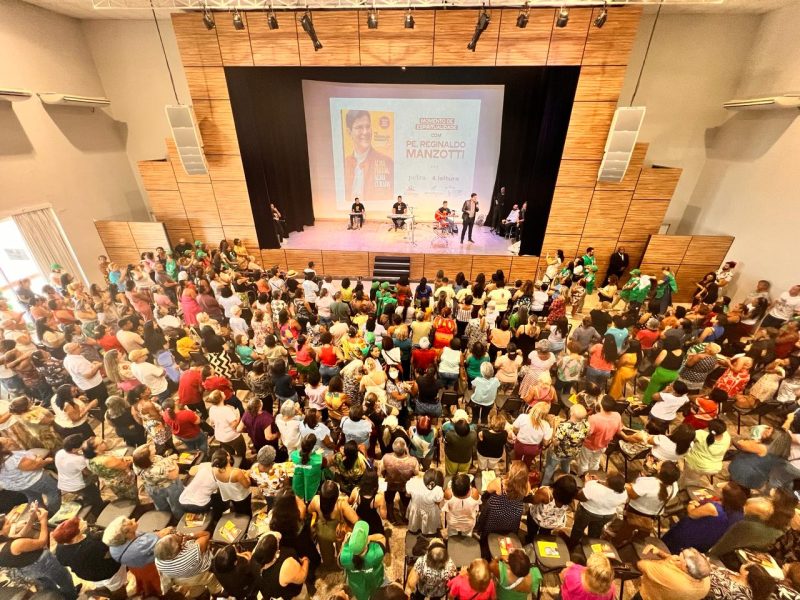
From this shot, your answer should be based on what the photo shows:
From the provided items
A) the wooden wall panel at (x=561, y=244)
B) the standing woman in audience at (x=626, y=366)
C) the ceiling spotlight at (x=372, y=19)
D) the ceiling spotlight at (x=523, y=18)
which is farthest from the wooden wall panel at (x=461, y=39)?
the standing woman in audience at (x=626, y=366)

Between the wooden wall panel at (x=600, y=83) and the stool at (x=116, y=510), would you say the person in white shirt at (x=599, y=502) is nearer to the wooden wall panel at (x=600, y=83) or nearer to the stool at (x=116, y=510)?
the stool at (x=116, y=510)

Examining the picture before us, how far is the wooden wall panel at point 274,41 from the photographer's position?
289 inches

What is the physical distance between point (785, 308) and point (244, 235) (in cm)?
1082

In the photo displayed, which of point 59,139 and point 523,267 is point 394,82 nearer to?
point 523,267

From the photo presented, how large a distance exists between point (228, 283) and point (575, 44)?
7.93 metres

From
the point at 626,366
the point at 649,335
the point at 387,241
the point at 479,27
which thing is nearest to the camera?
the point at 626,366

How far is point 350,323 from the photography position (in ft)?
17.6

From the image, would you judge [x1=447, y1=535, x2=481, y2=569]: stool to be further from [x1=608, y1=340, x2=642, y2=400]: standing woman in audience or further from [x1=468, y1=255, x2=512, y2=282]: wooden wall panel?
[x1=468, y1=255, x2=512, y2=282]: wooden wall panel

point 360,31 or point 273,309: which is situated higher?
point 360,31

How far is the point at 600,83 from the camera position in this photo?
739cm

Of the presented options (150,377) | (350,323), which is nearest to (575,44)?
(350,323)

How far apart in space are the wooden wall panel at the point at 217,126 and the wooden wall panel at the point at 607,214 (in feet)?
27.3

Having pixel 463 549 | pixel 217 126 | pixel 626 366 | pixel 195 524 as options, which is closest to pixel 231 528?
pixel 195 524

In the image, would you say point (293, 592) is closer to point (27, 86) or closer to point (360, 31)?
point (360, 31)
